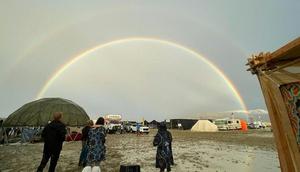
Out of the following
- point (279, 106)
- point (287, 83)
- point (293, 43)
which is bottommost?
point (279, 106)

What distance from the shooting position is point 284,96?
9.20 ft

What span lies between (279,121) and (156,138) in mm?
5436

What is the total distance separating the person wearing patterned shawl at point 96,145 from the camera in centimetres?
627

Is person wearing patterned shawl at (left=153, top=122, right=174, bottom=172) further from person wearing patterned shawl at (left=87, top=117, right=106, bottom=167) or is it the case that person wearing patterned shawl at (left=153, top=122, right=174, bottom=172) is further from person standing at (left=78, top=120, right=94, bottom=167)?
person standing at (left=78, top=120, right=94, bottom=167)

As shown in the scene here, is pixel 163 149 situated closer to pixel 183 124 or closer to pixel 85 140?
pixel 85 140

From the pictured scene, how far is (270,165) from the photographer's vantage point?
10.6 meters

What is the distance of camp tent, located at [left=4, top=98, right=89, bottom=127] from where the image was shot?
19.5 metres

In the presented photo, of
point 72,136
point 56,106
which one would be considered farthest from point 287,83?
point 72,136

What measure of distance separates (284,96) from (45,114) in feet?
68.2

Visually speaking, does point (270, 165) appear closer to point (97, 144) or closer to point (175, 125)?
point (97, 144)

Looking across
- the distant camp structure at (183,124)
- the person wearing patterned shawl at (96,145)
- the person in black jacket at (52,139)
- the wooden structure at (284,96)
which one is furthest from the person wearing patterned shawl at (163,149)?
the distant camp structure at (183,124)

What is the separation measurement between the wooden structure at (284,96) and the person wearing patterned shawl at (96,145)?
4.88 m

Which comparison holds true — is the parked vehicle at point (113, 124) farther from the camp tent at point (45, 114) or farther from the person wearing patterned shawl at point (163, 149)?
the person wearing patterned shawl at point (163, 149)

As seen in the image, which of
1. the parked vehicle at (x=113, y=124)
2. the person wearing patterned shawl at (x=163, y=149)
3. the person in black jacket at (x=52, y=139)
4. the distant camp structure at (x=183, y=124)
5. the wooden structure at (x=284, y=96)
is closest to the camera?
the wooden structure at (x=284, y=96)
